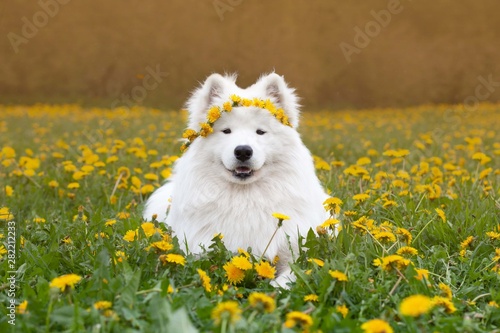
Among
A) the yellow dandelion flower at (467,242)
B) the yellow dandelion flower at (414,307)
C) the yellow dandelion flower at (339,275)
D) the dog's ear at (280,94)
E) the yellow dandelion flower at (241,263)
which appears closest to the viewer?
the yellow dandelion flower at (414,307)

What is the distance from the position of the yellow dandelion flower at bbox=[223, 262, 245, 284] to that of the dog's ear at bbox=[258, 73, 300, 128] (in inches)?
51.4

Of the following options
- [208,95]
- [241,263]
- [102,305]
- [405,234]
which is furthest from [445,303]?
[208,95]

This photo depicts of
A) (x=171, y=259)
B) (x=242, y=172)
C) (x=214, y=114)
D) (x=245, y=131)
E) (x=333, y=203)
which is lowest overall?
(x=171, y=259)

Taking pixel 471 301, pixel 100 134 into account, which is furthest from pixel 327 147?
pixel 471 301

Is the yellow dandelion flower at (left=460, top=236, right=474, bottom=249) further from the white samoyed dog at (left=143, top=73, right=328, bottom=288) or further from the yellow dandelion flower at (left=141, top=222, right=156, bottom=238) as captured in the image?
the yellow dandelion flower at (left=141, top=222, right=156, bottom=238)

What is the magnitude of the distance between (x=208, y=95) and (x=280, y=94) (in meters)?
0.47

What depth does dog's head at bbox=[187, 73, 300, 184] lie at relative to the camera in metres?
3.45

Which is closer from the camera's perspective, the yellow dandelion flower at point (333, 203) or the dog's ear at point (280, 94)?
the yellow dandelion flower at point (333, 203)

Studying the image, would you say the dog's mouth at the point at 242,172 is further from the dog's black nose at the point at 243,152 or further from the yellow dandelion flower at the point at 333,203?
the yellow dandelion flower at the point at 333,203

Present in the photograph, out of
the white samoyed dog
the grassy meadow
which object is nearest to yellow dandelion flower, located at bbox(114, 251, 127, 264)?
the grassy meadow

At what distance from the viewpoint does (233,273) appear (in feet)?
9.31

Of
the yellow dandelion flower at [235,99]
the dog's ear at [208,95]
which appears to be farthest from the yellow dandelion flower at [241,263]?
the dog's ear at [208,95]

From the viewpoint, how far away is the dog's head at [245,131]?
3447mm

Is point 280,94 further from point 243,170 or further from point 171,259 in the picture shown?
point 171,259
